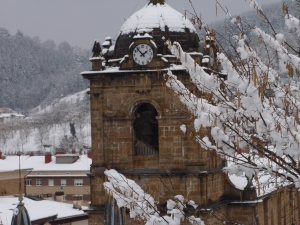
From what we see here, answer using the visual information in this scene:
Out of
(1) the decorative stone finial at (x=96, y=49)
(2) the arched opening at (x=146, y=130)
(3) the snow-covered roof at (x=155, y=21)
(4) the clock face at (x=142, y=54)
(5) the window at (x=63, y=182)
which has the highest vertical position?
(3) the snow-covered roof at (x=155, y=21)

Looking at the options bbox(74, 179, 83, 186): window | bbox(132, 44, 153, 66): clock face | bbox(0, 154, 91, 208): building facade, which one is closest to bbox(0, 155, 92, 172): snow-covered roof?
bbox(0, 154, 91, 208): building facade

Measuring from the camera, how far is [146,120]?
2642cm

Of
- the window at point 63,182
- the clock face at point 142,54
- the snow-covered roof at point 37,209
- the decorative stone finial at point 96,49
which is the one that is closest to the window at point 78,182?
the window at point 63,182

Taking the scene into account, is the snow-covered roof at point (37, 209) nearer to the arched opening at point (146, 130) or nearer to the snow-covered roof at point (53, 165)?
the arched opening at point (146, 130)

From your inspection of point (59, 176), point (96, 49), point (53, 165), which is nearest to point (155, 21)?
point (96, 49)

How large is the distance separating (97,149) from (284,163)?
1574 centimetres

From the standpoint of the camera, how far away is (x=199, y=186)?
25594 millimetres

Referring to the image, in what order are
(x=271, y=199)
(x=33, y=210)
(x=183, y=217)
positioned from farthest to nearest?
(x=33, y=210) < (x=271, y=199) < (x=183, y=217)

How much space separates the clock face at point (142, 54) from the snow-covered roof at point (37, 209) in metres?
16.9

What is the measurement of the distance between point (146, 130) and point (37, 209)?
69.4 feet

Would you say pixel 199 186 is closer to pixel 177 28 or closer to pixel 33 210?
pixel 177 28

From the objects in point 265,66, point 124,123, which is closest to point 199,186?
point 124,123

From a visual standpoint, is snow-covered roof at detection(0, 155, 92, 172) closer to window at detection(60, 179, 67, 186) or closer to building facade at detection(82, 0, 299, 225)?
window at detection(60, 179, 67, 186)

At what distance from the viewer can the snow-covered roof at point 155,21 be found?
84.9ft
